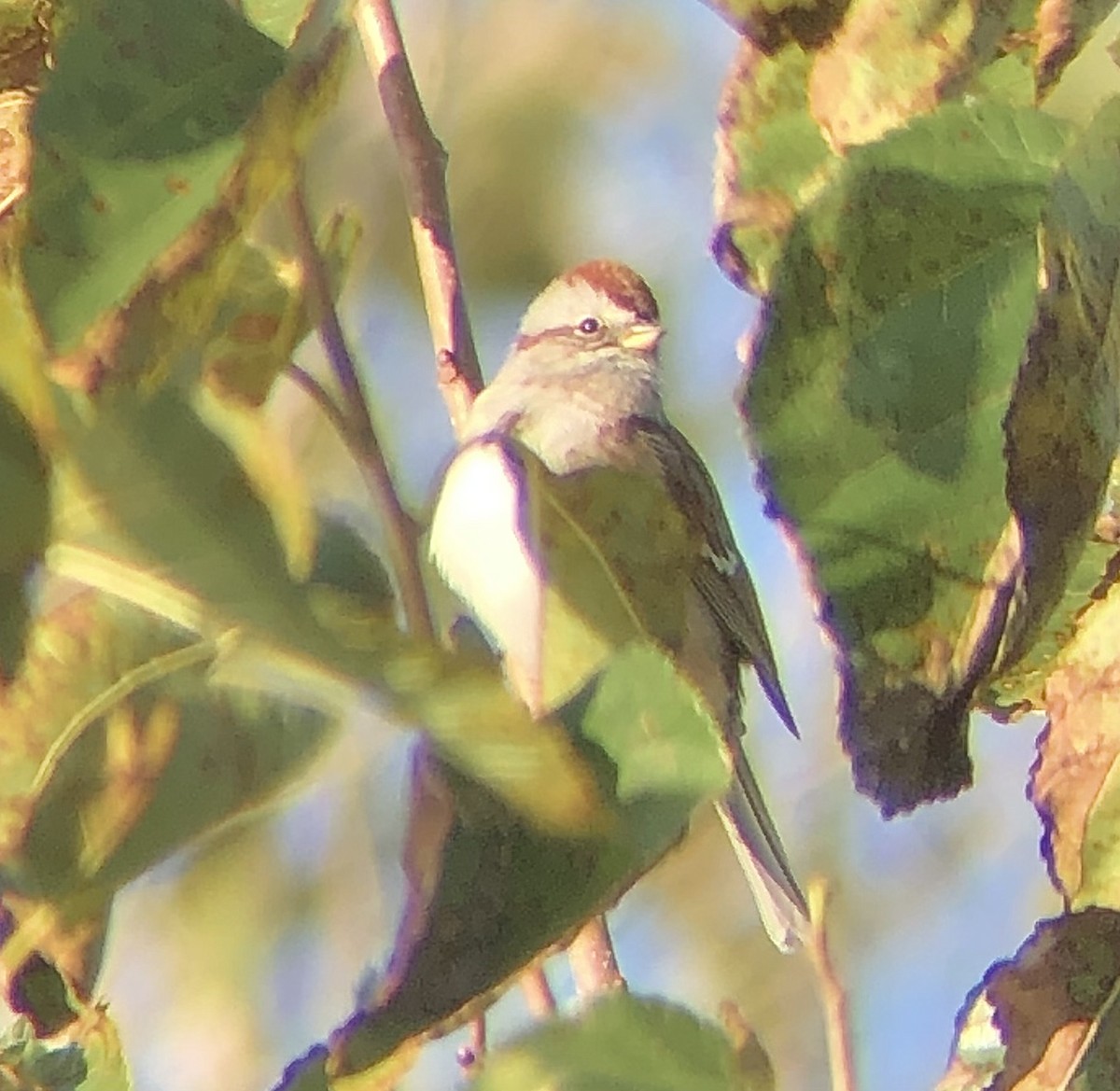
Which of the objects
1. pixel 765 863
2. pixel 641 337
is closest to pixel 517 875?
pixel 765 863

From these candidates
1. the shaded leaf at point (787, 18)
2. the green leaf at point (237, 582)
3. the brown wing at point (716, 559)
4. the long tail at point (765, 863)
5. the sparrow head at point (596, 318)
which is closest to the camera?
the green leaf at point (237, 582)

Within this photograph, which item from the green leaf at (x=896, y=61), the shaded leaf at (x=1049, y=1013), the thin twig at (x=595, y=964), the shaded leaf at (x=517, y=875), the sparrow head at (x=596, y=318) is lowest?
the shaded leaf at (x=1049, y=1013)

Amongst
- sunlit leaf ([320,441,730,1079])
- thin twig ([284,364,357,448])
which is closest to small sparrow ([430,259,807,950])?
thin twig ([284,364,357,448])

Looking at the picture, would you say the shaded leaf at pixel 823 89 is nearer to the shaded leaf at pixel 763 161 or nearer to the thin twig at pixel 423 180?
the shaded leaf at pixel 763 161

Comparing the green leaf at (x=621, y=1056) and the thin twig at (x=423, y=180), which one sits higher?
the thin twig at (x=423, y=180)

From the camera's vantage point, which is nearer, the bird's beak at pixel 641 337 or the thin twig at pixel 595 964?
the thin twig at pixel 595 964

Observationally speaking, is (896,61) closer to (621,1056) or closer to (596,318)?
(621,1056)

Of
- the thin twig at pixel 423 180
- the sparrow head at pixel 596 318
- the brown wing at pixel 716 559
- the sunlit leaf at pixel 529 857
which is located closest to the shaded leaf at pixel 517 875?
the sunlit leaf at pixel 529 857
